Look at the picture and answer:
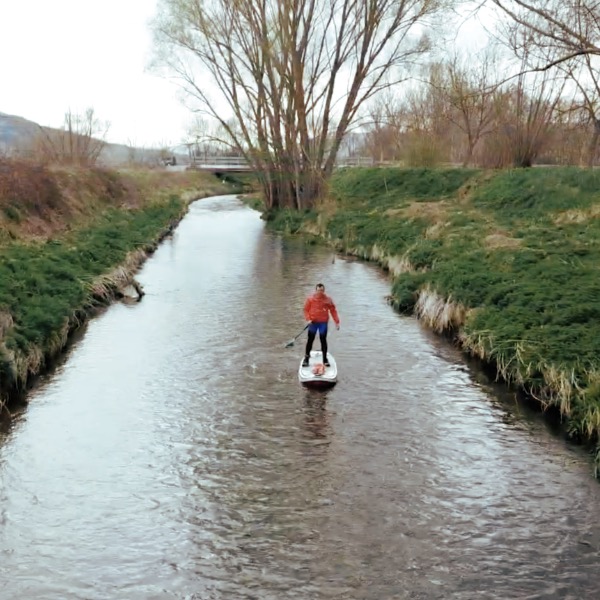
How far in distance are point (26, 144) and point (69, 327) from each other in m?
38.6

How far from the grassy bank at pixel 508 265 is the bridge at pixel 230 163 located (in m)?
36.8

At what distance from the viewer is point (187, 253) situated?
28828mm

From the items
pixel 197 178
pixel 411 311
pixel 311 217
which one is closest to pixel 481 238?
pixel 411 311

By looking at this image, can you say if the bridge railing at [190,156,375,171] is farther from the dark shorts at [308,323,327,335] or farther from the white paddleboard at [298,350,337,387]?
the white paddleboard at [298,350,337,387]

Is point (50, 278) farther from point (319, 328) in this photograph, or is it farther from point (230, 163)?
point (230, 163)

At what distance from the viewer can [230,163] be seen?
8519cm

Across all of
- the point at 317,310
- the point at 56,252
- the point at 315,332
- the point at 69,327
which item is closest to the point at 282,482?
A: the point at 315,332

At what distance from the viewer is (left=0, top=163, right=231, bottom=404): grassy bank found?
41.8 ft

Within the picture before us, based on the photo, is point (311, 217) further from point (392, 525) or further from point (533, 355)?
point (392, 525)

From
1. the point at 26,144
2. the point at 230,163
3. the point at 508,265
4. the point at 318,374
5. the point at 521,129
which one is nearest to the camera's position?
the point at 318,374

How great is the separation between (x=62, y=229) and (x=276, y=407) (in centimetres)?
1559

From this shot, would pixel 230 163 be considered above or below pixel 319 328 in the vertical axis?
above

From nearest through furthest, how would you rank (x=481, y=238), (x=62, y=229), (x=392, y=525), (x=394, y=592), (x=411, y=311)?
(x=394, y=592)
(x=392, y=525)
(x=411, y=311)
(x=481, y=238)
(x=62, y=229)

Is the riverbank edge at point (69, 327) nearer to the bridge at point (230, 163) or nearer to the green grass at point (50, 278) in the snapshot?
the green grass at point (50, 278)
